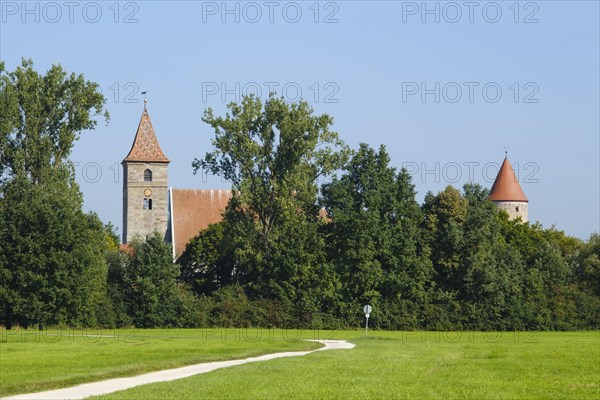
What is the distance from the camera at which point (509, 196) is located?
12075 cm

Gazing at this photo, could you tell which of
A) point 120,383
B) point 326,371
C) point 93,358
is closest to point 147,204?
point 93,358

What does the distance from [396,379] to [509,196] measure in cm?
10031

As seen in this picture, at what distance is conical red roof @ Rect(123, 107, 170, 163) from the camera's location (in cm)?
9656

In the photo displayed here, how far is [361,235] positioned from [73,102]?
20306mm

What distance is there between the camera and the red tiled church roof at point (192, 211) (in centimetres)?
9450

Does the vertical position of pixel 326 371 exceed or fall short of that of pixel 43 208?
it falls short

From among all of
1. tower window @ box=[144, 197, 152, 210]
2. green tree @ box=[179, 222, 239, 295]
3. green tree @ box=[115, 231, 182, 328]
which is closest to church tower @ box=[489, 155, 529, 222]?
tower window @ box=[144, 197, 152, 210]

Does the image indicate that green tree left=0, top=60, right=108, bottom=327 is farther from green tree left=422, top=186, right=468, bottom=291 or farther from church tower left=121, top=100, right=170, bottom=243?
church tower left=121, top=100, right=170, bottom=243

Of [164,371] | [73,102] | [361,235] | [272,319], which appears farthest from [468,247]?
[164,371]

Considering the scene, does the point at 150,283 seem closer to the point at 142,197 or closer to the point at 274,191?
the point at 274,191

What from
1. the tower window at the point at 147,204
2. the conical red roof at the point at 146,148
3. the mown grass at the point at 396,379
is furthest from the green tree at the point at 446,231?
the mown grass at the point at 396,379

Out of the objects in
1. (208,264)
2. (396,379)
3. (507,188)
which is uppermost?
(507,188)

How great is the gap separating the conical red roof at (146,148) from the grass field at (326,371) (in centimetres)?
5898

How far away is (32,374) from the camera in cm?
2392
